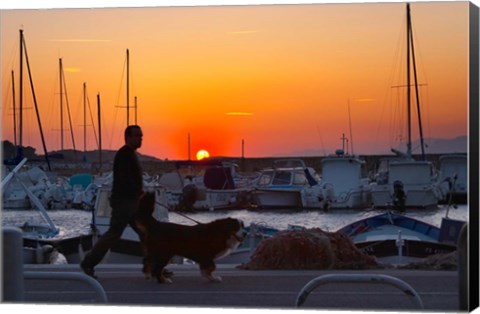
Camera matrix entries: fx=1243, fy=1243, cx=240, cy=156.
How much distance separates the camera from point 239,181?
12.6 meters

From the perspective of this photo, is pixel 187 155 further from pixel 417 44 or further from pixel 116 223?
pixel 417 44

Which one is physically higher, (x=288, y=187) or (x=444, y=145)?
(x=444, y=145)

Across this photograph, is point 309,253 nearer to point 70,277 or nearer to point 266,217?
point 266,217

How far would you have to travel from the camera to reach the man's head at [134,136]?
11523mm

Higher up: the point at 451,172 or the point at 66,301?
the point at 451,172

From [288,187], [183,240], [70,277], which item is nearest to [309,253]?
[183,240]

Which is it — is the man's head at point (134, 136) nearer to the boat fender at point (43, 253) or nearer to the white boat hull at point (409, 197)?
the white boat hull at point (409, 197)

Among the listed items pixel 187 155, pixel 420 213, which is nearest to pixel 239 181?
pixel 187 155

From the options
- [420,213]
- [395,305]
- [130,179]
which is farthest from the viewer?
[420,213]

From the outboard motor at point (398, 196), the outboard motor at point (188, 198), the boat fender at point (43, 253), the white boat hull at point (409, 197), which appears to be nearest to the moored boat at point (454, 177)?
the white boat hull at point (409, 197)

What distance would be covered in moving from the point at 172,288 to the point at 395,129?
2.55 m

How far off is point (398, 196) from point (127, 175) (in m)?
2.78

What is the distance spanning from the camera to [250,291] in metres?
11.3

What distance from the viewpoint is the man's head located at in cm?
1152
